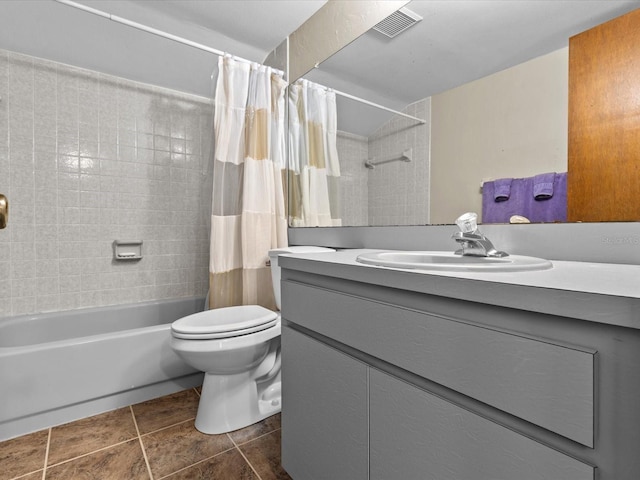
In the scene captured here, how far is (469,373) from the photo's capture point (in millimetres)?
568

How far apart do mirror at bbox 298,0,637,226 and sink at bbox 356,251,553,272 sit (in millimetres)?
246

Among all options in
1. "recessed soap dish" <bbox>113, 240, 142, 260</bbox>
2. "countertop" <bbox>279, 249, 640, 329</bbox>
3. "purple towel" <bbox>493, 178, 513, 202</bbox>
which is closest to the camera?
"countertop" <bbox>279, 249, 640, 329</bbox>

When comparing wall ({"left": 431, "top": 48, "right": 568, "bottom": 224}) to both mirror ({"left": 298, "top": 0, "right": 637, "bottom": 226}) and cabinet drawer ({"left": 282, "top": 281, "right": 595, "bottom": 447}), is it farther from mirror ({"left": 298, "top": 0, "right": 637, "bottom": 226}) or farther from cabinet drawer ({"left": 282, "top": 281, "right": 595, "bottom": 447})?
cabinet drawer ({"left": 282, "top": 281, "right": 595, "bottom": 447})

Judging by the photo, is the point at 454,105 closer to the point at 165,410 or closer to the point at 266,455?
the point at 266,455

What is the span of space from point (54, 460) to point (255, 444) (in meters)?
0.78

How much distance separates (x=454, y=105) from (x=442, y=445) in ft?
3.56

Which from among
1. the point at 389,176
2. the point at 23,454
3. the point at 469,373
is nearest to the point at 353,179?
the point at 389,176

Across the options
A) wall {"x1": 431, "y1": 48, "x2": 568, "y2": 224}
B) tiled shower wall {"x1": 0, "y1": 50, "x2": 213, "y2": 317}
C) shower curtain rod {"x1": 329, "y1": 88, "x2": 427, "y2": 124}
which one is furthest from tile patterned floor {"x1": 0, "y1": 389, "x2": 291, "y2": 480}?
shower curtain rod {"x1": 329, "y1": 88, "x2": 427, "y2": 124}

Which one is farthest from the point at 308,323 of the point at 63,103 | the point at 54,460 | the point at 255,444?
the point at 63,103

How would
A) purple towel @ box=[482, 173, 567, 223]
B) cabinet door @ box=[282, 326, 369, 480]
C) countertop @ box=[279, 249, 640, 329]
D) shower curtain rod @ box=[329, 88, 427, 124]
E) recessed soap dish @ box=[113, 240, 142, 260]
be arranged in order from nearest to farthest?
countertop @ box=[279, 249, 640, 329]
cabinet door @ box=[282, 326, 369, 480]
purple towel @ box=[482, 173, 567, 223]
shower curtain rod @ box=[329, 88, 427, 124]
recessed soap dish @ box=[113, 240, 142, 260]

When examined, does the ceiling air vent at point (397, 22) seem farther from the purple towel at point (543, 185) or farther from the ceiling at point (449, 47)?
the purple towel at point (543, 185)

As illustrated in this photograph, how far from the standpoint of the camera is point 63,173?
1.99 meters

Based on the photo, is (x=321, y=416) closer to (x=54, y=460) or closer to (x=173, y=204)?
(x=54, y=460)

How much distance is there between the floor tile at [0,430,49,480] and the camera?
4.11 feet
